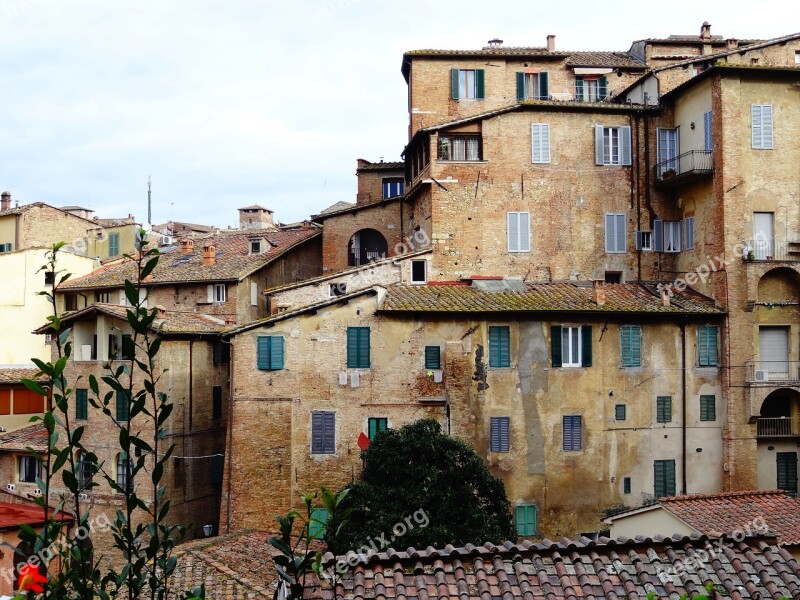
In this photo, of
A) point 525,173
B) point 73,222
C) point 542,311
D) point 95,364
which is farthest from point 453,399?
point 73,222

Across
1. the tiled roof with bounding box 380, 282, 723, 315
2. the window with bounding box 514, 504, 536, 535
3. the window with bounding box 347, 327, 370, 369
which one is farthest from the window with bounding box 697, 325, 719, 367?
the window with bounding box 347, 327, 370, 369

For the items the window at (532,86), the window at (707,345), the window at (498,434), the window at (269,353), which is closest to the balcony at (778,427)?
the window at (707,345)

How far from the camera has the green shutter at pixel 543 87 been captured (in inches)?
1474

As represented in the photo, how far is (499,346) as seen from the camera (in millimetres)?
29781

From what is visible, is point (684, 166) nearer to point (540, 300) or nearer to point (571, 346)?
point (540, 300)

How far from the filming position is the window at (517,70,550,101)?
3712cm

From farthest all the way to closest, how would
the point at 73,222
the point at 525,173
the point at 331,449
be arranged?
the point at 73,222
the point at 525,173
the point at 331,449

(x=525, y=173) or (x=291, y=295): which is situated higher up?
(x=525, y=173)

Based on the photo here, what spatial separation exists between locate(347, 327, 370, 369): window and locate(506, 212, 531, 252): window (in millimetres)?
7481

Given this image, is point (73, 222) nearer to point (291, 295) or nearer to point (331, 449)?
point (291, 295)

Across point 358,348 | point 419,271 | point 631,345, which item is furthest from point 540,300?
point 358,348

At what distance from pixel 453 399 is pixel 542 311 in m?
4.10

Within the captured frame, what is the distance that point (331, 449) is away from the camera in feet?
95.5

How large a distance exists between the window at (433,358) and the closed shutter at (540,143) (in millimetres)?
8963
